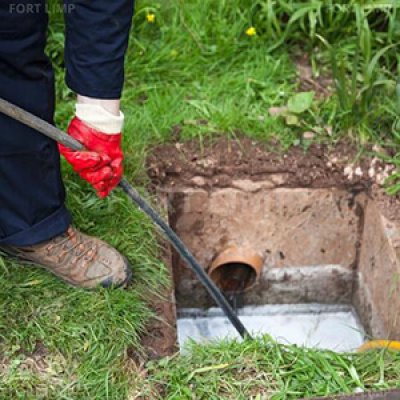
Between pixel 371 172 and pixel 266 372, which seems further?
pixel 371 172

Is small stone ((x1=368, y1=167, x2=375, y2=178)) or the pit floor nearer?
small stone ((x1=368, y1=167, x2=375, y2=178))

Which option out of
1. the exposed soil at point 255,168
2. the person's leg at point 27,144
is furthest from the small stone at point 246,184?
the person's leg at point 27,144

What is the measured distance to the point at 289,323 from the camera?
12.1 ft

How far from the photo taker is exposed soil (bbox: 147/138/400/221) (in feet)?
11.0

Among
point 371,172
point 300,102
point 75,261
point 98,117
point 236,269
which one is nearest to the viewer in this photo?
point 98,117

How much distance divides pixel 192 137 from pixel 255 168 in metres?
0.29

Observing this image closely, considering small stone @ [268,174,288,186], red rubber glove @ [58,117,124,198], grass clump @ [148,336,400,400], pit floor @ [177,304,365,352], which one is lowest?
pit floor @ [177,304,365,352]

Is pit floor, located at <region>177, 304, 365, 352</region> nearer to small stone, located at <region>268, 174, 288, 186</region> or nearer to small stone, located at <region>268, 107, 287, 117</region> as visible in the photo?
small stone, located at <region>268, 174, 288, 186</region>

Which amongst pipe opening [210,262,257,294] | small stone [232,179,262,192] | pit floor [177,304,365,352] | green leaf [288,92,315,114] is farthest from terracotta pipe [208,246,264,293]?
green leaf [288,92,315,114]

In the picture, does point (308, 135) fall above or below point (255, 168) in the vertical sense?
above

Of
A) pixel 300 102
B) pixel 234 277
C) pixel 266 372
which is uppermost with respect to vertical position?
pixel 300 102

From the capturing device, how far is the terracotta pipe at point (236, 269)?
11.4 ft

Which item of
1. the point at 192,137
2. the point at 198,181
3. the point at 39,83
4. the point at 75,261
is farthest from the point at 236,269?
the point at 39,83

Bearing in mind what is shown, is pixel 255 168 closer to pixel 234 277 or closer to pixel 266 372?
pixel 234 277
